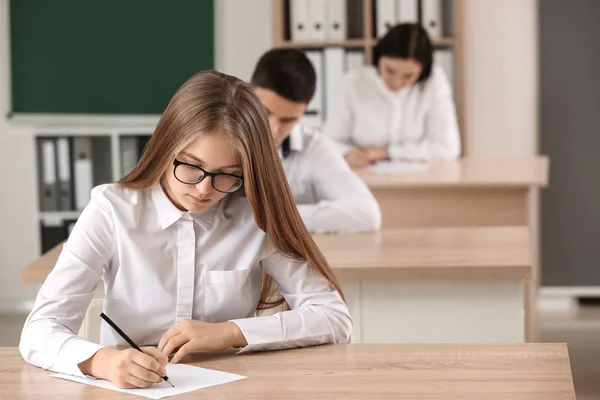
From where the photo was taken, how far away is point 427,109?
4.69m

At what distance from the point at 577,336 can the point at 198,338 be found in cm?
319

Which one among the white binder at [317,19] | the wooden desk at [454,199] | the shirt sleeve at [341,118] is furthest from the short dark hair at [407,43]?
the wooden desk at [454,199]

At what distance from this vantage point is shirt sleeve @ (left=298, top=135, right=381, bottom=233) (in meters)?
3.03

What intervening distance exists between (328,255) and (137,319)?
0.91m

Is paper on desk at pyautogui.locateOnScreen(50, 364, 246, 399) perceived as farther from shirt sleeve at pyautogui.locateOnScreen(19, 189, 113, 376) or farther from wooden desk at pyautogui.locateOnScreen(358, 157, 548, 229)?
wooden desk at pyautogui.locateOnScreen(358, 157, 548, 229)

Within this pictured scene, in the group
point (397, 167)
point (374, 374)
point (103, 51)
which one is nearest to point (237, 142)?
point (374, 374)

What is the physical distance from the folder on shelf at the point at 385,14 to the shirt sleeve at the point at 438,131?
1.41ft

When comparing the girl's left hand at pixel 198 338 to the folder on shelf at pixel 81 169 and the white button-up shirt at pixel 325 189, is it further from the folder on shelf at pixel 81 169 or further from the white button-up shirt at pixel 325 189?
the folder on shelf at pixel 81 169

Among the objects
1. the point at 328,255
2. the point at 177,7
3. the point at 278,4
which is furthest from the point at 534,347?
the point at 177,7

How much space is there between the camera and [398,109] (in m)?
4.73

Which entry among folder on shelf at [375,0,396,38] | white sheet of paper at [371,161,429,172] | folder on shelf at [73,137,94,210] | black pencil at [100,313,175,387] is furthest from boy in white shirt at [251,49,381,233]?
folder on shelf at [73,137,94,210]

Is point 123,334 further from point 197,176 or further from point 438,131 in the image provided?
point 438,131

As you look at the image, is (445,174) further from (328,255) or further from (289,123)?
(328,255)

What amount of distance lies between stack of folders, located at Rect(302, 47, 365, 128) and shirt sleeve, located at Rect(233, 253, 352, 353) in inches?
124
